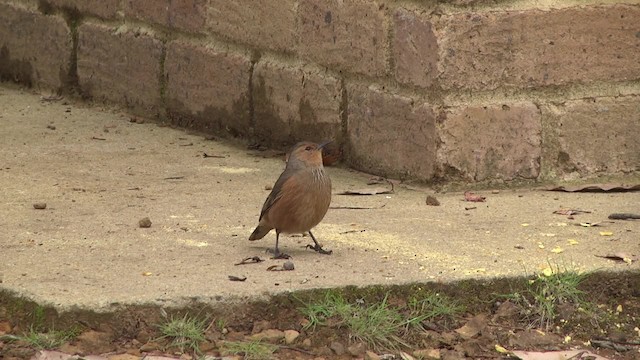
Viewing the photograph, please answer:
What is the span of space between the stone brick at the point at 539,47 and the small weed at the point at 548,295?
1.46 metres

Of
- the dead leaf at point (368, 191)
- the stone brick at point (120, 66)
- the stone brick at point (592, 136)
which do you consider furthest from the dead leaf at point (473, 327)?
the stone brick at point (120, 66)

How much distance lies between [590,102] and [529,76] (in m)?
0.31

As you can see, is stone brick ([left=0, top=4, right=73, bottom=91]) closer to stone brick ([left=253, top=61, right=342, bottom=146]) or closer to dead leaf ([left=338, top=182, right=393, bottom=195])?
stone brick ([left=253, top=61, right=342, bottom=146])

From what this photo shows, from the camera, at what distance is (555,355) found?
162 inches

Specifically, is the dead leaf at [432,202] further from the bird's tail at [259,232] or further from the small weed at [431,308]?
the small weed at [431,308]

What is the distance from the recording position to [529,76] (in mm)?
5789

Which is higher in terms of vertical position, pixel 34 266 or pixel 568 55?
pixel 568 55

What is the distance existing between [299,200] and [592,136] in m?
1.76

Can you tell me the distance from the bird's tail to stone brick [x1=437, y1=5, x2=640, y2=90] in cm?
122

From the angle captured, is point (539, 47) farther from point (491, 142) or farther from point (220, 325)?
point (220, 325)

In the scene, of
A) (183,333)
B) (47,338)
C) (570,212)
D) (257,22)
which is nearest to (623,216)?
(570,212)

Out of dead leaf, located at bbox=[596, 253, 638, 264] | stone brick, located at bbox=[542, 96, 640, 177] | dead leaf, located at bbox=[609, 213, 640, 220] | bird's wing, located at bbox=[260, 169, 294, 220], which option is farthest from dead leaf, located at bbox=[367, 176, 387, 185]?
dead leaf, located at bbox=[596, 253, 638, 264]

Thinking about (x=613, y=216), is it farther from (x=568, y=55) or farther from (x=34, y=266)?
(x=34, y=266)

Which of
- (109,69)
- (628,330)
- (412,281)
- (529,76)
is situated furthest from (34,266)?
(109,69)
